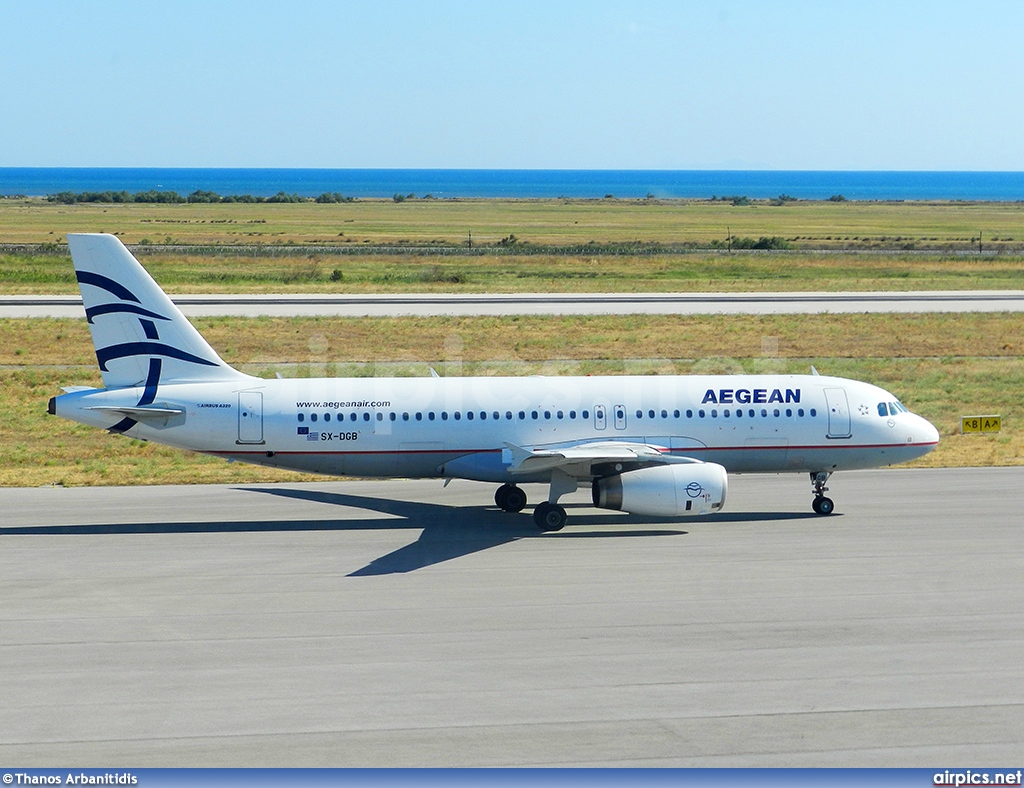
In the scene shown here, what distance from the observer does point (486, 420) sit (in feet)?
100

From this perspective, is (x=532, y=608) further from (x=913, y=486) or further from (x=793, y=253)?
(x=793, y=253)

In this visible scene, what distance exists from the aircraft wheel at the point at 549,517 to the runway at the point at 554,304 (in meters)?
42.4

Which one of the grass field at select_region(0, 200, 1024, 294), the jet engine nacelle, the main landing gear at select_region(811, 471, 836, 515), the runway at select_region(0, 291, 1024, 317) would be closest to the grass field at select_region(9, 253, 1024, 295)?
the grass field at select_region(0, 200, 1024, 294)

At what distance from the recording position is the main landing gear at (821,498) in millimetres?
31172

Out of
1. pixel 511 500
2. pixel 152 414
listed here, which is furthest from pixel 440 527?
pixel 152 414

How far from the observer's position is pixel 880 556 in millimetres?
26469

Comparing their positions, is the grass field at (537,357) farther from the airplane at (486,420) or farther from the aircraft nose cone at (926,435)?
the airplane at (486,420)

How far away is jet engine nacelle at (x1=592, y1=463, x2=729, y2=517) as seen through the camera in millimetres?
28172

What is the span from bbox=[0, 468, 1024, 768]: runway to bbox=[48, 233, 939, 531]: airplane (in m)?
1.37

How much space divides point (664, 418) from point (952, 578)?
8869 millimetres

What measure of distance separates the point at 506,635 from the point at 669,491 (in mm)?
8465

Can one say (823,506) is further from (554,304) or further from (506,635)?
(554,304)

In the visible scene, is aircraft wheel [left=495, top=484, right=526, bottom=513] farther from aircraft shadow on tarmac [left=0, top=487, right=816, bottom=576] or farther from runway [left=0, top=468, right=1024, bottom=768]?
runway [left=0, top=468, right=1024, bottom=768]

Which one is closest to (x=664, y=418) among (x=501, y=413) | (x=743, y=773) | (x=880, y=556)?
(x=501, y=413)
